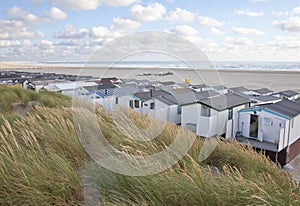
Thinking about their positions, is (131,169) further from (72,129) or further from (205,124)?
(205,124)

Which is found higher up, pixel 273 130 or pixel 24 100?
pixel 24 100

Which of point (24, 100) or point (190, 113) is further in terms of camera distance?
point (190, 113)

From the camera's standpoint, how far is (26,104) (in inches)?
407

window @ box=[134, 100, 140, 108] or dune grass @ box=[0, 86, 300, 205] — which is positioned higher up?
dune grass @ box=[0, 86, 300, 205]

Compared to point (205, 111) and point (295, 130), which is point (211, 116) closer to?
point (205, 111)

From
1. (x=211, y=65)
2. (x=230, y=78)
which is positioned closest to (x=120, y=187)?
(x=211, y=65)

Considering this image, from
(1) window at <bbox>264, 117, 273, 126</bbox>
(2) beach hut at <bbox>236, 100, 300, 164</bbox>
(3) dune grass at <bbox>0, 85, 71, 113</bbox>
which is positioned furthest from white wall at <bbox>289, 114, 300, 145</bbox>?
(3) dune grass at <bbox>0, 85, 71, 113</bbox>

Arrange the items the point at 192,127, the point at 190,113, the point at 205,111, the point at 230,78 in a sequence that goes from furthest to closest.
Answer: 1. the point at 230,78
2. the point at 190,113
3. the point at 192,127
4. the point at 205,111

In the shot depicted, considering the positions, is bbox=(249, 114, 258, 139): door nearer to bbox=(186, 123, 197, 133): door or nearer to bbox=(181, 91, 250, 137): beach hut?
bbox=(181, 91, 250, 137): beach hut

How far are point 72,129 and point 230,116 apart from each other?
10.3 meters

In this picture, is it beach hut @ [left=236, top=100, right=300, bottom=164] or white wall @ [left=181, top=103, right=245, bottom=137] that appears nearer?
beach hut @ [left=236, top=100, right=300, bottom=164]

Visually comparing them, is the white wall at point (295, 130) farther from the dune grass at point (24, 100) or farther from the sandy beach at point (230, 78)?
the sandy beach at point (230, 78)

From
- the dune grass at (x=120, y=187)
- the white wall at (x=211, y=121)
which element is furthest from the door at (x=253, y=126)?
the dune grass at (x=120, y=187)

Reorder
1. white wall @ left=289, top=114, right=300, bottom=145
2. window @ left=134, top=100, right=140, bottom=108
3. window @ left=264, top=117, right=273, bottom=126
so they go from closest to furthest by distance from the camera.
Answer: window @ left=264, top=117, right=273, bottom=126, white wall @ left=289, top=114, right=300, bottom=145, window @ left=134, top=100, right=140, bottom=108
